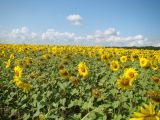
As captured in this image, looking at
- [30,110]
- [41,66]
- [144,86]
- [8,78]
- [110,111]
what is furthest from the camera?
[41,66]

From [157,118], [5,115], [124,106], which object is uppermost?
[157,118]

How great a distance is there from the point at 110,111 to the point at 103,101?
0.63 metres

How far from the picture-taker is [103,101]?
5621 millimetres

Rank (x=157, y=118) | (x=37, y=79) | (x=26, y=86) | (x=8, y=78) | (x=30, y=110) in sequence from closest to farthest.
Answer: (x=157, y=118) < (x=30, y=110) < (x=26, y=86) < (x=37, y=79) < (x=8, y=78)

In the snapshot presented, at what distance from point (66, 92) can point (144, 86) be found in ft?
4.99

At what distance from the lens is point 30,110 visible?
555 cm

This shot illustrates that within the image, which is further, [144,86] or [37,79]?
[37,79]

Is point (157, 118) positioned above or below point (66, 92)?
above

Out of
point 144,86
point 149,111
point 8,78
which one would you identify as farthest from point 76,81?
point 149,111

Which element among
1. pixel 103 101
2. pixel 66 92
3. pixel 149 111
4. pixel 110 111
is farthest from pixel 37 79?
pixel 149 111

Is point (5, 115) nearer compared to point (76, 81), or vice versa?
point (5, 115)

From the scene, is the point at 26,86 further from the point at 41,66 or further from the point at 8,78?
the point at 41,66

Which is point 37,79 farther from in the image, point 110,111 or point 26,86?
point 110,111

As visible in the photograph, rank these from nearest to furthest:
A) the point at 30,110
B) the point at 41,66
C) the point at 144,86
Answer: the point at 30,110 → the point at 144,86 → the point at 41,66
